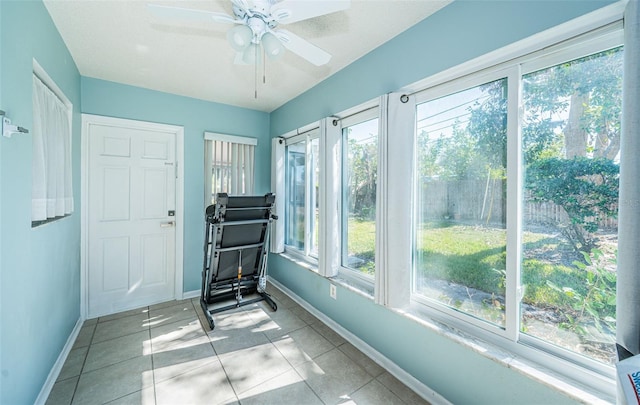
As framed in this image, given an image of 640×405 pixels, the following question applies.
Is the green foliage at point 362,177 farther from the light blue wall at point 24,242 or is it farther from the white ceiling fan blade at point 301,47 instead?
the light blue wall at point 24,242

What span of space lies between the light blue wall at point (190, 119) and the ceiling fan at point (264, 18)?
6.62 ft

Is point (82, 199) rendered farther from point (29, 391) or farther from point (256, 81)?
point (256, 81)

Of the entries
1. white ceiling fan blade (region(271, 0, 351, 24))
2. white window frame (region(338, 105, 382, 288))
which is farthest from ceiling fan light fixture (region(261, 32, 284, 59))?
white window frame (region(338, 105, 382, 288))

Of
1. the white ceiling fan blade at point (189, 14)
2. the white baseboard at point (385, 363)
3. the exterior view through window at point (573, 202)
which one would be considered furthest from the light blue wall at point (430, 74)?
the white ceiling fan blade at point (189, 14)

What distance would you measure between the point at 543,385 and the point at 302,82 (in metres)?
3.02

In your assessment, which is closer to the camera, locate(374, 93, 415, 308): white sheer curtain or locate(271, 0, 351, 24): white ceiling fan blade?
locate(271, 0, 351, 24): white ceiling fan blade

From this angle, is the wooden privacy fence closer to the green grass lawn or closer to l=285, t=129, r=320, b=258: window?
the green grass lawn

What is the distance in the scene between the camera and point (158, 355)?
212cm

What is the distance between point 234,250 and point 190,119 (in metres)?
1.84

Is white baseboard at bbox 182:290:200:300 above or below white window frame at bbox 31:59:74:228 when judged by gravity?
below

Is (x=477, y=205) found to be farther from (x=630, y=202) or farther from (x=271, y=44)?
(x=271, y=44)

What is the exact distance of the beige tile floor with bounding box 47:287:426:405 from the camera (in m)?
1.70

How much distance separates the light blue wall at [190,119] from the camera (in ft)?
9.20

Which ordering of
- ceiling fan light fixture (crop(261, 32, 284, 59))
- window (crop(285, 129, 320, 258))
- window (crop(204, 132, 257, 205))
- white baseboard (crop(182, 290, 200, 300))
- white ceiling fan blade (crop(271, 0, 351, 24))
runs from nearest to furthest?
white ceiling fan blade (crop(271, 0, 351, 24)) → ceiling fan light fixture (crop(261, 32, 284, 59)) → window (crop(285, 129, 320, 258)) → white baseboard (crop(182, 290, 200, 300)) → window (crop(204, 132, 257, 205))
